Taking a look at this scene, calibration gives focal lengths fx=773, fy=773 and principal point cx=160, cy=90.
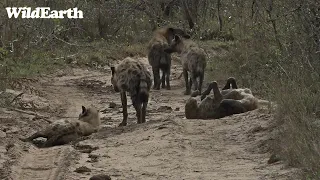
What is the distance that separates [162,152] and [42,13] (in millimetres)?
11620

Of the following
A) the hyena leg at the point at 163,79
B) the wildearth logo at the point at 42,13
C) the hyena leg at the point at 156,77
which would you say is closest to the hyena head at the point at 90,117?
the wildearth logo at the point at 42,13

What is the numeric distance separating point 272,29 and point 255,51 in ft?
2.65

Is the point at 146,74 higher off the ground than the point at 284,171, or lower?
higher

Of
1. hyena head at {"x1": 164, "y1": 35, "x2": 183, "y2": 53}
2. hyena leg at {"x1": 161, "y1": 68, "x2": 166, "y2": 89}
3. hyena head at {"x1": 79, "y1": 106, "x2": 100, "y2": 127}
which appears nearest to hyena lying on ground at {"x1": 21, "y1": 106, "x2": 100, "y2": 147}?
hyena head at {"x1": 79, "y1": 106, "x2": 100, "y2": 127}

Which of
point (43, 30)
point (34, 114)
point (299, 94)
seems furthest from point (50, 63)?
point (299, 94)

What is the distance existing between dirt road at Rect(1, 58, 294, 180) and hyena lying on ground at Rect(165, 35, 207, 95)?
7.49 feet

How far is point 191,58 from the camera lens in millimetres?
14406

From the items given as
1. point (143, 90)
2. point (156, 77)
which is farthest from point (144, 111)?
point (156, 77)

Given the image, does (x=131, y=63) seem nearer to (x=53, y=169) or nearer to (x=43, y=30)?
(x=53, y=169)

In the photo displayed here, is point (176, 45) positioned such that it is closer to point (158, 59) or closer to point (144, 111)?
point (158, 59)

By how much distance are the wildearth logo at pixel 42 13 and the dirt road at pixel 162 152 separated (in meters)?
3.26

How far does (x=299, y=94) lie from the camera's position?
8406 millimetres

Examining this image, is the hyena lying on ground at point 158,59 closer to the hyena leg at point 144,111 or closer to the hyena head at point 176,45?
the hyena head at point 176,45

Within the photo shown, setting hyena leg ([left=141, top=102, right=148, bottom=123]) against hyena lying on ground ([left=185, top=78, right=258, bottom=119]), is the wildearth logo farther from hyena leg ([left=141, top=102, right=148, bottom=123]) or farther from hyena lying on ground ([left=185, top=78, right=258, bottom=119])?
hyena lying on ground ([left=185, top=78, right=258, bottom=119])
